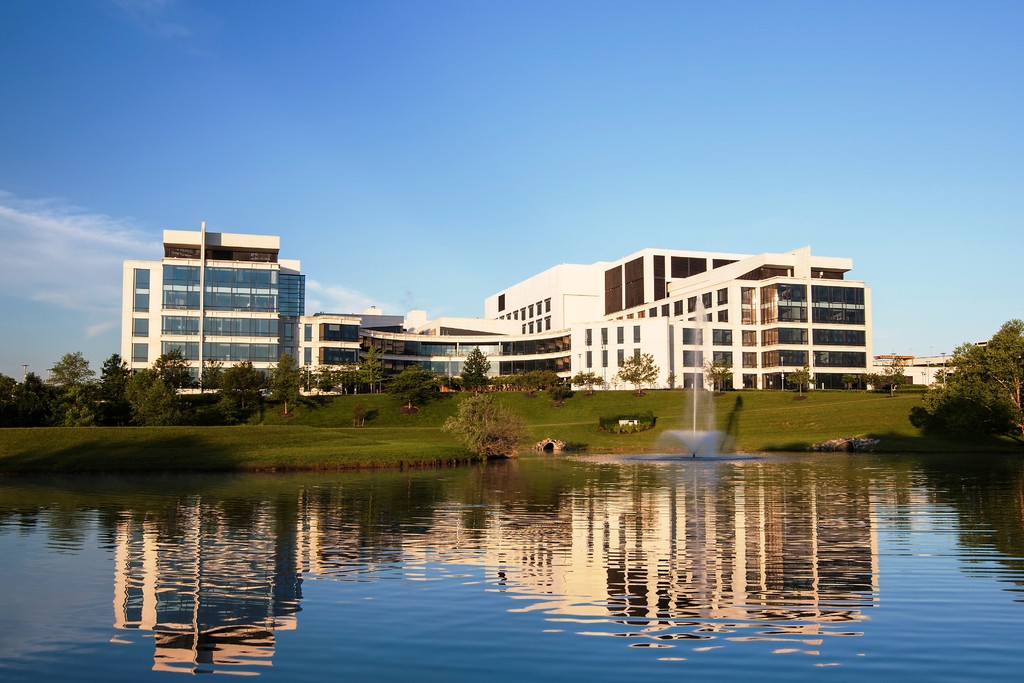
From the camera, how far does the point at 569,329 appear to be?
16375cm

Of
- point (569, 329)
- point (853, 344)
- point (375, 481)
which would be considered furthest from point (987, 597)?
point (569, 329)

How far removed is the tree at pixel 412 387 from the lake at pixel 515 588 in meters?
78.4

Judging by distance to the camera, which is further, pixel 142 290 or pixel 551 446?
pixel 142 290

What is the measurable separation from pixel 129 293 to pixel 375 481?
9092cm

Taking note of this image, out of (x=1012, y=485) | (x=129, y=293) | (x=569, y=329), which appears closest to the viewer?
(x=1012, y=485)

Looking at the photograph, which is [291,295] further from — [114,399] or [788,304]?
[788,304]

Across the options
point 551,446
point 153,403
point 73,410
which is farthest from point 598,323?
point 73,410

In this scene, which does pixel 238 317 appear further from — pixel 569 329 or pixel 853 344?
pixel 853 344

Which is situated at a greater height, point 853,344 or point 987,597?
point 853,344

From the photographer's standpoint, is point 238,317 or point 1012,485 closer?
point 1012,485

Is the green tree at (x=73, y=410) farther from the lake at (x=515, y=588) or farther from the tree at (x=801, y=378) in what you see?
the tree at (x=801, y=378)

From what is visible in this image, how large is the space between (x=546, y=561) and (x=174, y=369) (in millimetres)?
99392

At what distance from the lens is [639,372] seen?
128 m

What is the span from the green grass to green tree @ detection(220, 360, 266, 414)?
3681 millimetres
